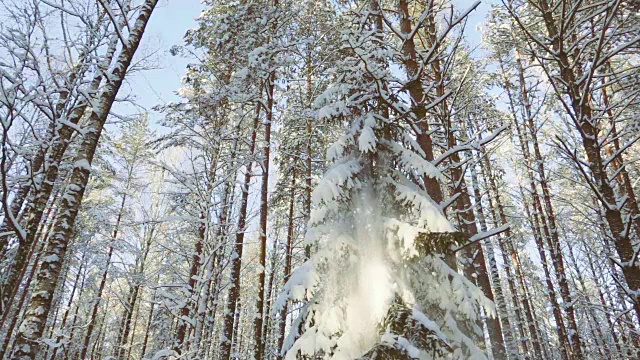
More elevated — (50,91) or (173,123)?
(173,123)

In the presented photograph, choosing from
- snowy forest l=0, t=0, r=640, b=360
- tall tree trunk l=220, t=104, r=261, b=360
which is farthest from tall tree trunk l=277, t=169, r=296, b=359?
tall tree trunk l=220, t=104, r=261, b=360

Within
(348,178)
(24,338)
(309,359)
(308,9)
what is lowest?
(309,359)

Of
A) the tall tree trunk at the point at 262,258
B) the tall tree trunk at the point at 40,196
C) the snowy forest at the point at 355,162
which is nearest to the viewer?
the snowy forest at the point at 355,162

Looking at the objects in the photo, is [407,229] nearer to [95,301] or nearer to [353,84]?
[353,84]

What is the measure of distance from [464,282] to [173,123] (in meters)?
9.85

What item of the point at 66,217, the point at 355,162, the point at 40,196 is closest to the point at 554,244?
the point at 355,162

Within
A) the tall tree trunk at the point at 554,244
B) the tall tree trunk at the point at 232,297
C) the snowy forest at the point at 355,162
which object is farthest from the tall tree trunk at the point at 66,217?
the tall tree trunk at the point at 554,244

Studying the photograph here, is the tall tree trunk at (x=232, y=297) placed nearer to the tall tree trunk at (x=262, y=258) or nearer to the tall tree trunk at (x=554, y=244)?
the tall tree trunk at (x=262, y=258)

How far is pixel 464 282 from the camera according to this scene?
4113 mm

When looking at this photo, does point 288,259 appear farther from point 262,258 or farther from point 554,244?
point 554,244

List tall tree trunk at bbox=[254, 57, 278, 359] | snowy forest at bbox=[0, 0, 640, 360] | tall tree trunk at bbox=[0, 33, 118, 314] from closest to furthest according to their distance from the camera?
snowy forest at bbox=[0, 0, 640, 360]
tall tree trunk at bbox=[0, 33, 118, 314]
tall tree trunk at bbox=[254, 57, 278, 359]

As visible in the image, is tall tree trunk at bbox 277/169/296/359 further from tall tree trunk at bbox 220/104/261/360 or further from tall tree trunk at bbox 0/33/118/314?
tall tree trunk at bbox 0/33/118/314

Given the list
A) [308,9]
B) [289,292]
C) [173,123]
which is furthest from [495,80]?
[289,292]

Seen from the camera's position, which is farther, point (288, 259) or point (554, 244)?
point (288, 259)
